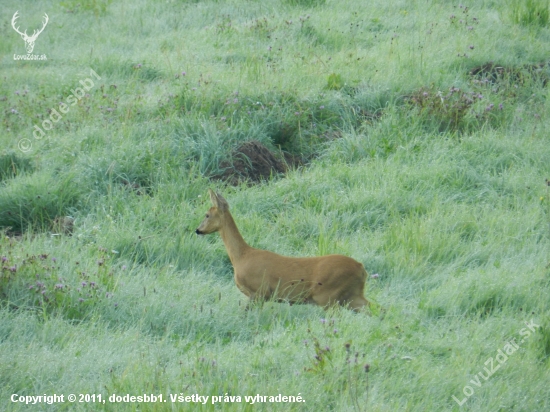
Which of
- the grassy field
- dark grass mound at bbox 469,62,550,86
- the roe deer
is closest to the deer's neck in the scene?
the roe deer

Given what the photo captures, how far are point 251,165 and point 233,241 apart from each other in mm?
2233

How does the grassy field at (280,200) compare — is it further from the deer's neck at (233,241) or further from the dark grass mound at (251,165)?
the deer's neck at (233,241)

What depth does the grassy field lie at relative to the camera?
13.9 feet

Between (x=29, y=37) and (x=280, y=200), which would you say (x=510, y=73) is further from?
(x=29, y=37)

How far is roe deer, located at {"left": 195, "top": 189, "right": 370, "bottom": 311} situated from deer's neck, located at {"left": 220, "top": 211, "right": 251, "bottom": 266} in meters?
0.02

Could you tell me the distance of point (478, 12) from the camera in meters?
11.4

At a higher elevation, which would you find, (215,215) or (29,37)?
(29,37)

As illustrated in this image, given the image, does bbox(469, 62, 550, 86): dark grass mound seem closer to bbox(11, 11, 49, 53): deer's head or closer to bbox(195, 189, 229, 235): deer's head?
bbox(195, 189, 229, 235): deer's head

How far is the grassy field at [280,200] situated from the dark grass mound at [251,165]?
6cm

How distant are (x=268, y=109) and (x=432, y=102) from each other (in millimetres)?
1729

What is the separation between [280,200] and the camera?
6930mm

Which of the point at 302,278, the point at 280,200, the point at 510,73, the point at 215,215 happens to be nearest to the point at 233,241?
the point at 215,215

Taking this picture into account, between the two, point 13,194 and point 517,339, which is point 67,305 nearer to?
point 13,194

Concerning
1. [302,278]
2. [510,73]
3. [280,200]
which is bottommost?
[280,200]
